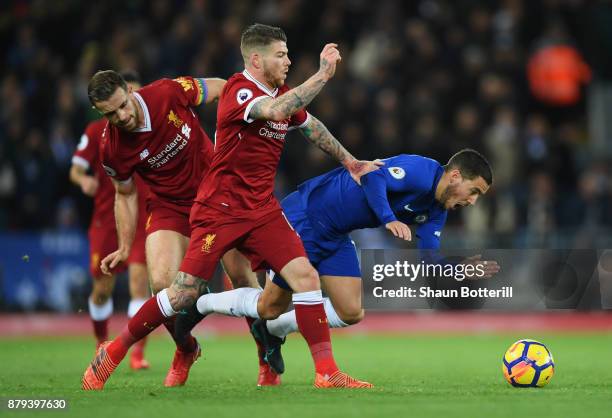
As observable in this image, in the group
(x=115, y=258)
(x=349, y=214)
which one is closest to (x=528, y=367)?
(x=349, y=214)

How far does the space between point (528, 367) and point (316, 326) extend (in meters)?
1.52

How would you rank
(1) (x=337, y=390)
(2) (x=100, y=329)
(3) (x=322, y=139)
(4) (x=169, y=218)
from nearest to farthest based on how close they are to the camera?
(1) (x=337, y=390) < (3) (x=322, y=139) < (4) (x=169, y=218) < (2) (x=100, y=329)

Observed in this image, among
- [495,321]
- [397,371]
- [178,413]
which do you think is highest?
[178,413]

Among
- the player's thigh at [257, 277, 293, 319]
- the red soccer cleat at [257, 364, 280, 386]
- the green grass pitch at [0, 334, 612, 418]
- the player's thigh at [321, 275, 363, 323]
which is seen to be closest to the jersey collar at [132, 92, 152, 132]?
the player's thigh at [257, 277, 293, 319]

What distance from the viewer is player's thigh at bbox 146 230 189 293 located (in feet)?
26.8

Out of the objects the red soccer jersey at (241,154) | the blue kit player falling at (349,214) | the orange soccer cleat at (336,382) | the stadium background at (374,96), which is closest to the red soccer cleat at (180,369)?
the blue kit player falling at (349,214)

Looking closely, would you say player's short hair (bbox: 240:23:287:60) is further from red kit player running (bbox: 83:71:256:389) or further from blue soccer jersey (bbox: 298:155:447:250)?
blue soccer jersey (bbox: 298:155:447:250)

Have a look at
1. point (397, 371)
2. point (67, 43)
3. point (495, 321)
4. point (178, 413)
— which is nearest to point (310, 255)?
point (397, 371)

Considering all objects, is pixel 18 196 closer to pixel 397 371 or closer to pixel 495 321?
pixel 495 321

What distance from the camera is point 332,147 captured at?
791 cm

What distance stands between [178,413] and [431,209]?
2.81 metres

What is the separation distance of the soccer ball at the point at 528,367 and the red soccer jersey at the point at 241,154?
78.5 inches

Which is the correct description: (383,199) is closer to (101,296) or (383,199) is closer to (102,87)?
(102,87)

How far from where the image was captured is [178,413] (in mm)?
6277
